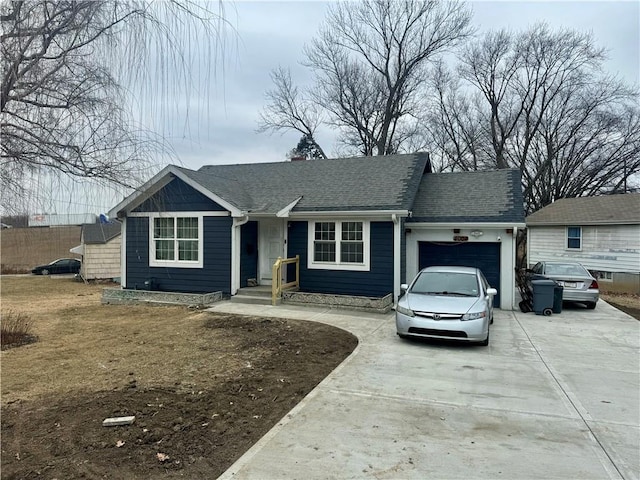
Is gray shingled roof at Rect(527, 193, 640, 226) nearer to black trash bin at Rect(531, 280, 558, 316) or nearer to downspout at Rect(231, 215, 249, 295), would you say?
black trash bin at Rect(531, 280, 558, 316)

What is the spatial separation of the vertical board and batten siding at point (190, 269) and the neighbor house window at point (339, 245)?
Result: 103 inches

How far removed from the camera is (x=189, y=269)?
12.7 meters

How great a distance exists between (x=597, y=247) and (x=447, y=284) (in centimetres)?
1560

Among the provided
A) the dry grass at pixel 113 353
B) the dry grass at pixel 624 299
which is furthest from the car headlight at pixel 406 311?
the dry grass at pixel 624 299

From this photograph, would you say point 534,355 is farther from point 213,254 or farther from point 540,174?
point 540,174

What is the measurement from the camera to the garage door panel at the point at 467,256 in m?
11.8

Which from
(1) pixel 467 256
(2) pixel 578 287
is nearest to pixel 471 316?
(1) pixel 467 256

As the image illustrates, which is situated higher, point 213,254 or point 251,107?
point 251,107

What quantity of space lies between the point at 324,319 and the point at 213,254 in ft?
15.4

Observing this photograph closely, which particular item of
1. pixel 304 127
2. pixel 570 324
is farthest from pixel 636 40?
pixel 304 127

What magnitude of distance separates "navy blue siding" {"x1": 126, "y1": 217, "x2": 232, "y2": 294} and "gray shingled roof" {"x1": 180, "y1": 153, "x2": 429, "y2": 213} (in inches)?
43.9

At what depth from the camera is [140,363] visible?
5934 millimetres

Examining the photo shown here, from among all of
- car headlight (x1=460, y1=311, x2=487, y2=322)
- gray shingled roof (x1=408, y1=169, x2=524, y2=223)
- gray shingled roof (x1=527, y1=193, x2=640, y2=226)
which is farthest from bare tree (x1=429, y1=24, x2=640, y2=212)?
car headlight (x1=460, y1=311, x2=487, y2=322)

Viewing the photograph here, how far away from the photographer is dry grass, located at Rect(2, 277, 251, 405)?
5.09m
